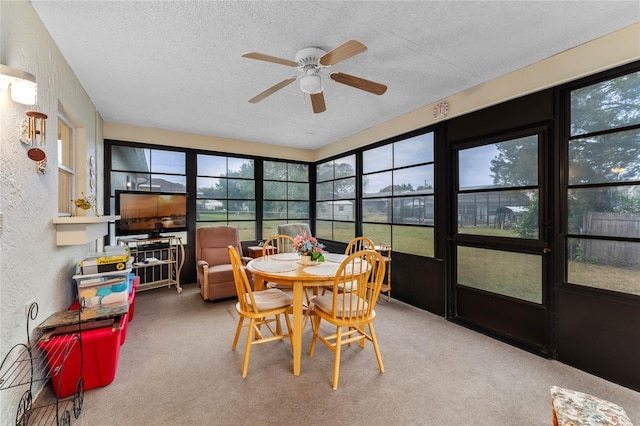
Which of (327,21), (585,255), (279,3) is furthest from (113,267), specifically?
(585,255)

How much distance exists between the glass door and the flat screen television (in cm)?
429

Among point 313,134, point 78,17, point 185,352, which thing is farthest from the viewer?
point 313,134

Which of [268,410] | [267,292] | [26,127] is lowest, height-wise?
[268,410]

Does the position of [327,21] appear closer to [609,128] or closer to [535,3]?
[535,3]

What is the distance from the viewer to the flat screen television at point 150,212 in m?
4.14

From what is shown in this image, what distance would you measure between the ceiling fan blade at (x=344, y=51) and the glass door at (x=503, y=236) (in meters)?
1.99

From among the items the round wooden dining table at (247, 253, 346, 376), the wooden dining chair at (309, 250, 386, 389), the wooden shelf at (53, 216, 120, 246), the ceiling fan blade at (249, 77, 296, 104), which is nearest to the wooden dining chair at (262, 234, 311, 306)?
the round wooden dining table at (247, 253, 346, 376)

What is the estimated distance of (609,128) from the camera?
219 centimetres

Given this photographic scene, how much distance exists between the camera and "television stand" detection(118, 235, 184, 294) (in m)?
4.24

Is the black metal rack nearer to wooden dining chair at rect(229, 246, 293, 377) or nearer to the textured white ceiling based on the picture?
wooden dining chair at rect(229, 246, 293, 377)

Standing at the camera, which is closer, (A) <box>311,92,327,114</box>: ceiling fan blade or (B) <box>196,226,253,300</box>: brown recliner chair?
(A) <box>311,92,327,114</box>: ceiling fan blade

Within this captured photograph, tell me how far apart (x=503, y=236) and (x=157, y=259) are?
16.1 ft

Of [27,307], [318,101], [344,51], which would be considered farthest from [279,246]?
[344,51]

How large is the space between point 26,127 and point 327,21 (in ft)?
6.99
